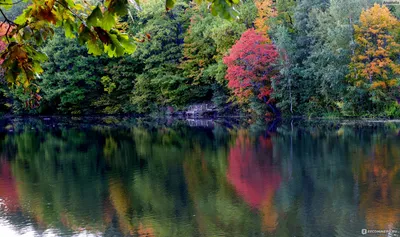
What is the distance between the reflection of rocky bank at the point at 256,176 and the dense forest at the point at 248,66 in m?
6.57

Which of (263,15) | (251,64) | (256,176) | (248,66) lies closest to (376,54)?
(251,64)

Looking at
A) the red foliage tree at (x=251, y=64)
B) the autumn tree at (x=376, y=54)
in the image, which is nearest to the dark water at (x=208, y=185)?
the autumn tree at (x=376, y=54)

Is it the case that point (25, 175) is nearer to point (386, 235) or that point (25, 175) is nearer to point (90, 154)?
point (90, 154)

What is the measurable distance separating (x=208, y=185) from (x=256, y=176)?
A: 1590mm

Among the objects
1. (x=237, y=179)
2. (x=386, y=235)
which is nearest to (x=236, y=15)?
(x=386, y=235)

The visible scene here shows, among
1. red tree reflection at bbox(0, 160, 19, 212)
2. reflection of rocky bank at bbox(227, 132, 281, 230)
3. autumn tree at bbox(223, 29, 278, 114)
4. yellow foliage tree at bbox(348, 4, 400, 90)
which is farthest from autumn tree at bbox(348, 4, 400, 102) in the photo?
red tree reflection at bbox(0, 160, 19, 212)

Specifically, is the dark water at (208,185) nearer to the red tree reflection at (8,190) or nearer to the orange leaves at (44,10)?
the red tree reflection at (8,190)

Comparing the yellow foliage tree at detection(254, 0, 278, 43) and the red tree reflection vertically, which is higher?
the yellow foliage tree at detection(254, 0, 278, 43)

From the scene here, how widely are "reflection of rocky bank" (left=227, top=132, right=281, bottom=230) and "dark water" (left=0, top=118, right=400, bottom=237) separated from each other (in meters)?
0.03

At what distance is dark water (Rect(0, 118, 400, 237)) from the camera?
8.71 meters

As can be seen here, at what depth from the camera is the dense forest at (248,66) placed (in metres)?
25.5

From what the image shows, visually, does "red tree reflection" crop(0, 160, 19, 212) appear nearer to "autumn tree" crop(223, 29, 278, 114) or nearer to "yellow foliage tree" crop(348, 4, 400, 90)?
"autumn tree" crop(223, 29, 278, 114)

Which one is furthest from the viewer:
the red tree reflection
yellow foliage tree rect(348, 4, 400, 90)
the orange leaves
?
yellow foliage tree rect(348, 4, 400, 90)

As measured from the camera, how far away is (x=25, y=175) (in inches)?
549
